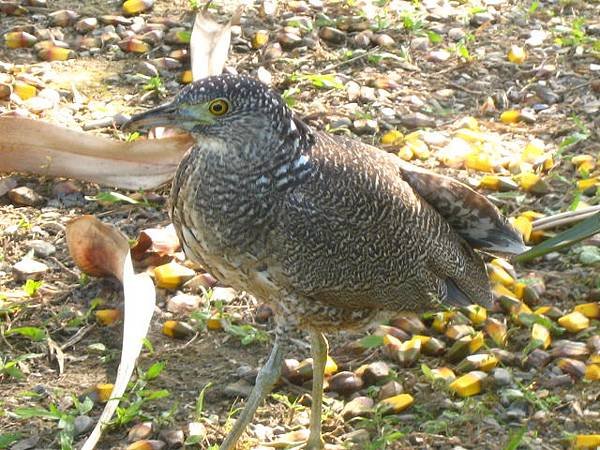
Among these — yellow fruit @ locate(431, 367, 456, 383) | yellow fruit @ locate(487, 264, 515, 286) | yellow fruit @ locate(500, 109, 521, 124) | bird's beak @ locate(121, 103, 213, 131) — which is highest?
bird's beak @ locate(121, 103, 213, 131)

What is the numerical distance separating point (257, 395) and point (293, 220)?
754 millimetres

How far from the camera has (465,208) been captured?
530cm

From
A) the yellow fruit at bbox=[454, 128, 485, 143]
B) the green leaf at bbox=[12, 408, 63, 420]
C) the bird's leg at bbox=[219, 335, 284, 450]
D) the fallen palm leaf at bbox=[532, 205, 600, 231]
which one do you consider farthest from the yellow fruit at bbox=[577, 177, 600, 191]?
the green leaf at bbox=[12, 408, 63, 420]

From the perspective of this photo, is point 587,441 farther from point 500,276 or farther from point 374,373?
point 500,276

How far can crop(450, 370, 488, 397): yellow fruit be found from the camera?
5.34 meters

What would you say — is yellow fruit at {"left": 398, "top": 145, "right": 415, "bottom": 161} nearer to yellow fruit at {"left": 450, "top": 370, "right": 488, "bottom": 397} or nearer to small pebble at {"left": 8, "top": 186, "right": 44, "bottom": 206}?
yellow fruit at {"left": 450, "top": 370, "right": 488, "bottom": 397}

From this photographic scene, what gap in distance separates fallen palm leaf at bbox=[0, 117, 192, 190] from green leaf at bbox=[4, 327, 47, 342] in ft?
4.06

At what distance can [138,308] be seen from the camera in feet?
17.7

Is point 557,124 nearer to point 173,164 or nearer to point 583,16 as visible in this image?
point 583,16

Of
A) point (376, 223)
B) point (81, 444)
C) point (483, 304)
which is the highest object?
point (376, 223)

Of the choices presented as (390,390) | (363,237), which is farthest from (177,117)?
(390,390)

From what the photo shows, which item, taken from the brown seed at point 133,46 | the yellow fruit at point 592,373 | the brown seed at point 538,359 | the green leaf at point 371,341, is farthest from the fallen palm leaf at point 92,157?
the yellow fruit at point 592,373

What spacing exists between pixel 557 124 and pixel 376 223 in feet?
9.65

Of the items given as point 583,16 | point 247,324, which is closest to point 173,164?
point 247,324
